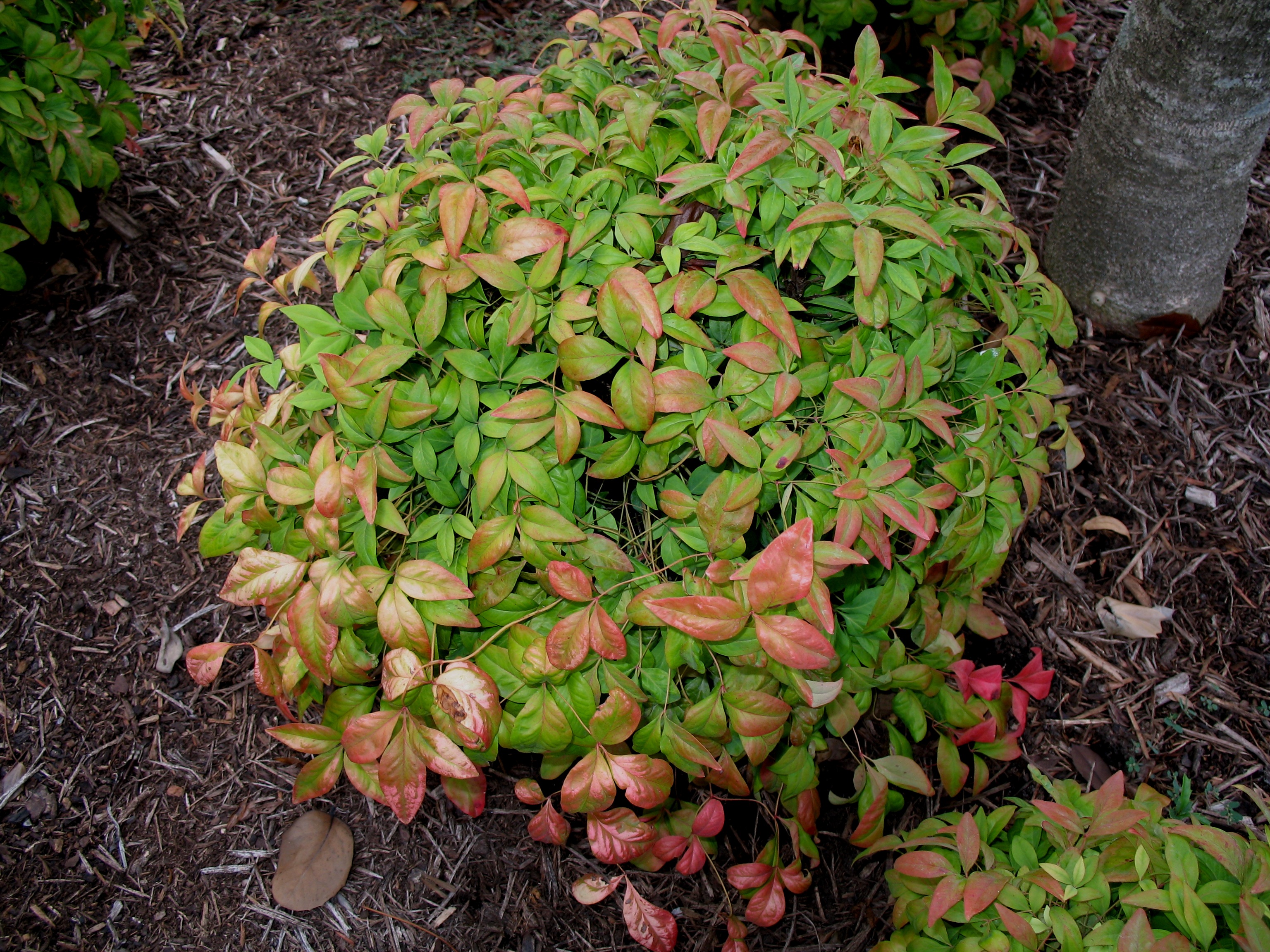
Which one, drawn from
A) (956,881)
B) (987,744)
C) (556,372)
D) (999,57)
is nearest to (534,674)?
(556,372)

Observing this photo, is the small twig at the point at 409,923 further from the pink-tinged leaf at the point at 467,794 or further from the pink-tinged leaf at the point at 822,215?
the pink-tinged leaf at the point at 822,215

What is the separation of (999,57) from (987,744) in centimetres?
258

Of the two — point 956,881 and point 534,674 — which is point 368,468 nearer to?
point 534,674

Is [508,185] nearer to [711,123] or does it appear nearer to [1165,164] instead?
[711,123]

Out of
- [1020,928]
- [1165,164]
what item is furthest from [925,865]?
[1165,164]

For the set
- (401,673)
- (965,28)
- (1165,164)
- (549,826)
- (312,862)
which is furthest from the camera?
(965,28)

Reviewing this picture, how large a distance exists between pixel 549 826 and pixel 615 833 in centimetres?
16

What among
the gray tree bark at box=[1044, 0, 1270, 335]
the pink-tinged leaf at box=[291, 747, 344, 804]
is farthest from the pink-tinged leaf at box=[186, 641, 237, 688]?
the gray tree bark at box=[1044, 0, 1270, 335]

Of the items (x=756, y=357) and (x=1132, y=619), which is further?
(x=1132, y=619)

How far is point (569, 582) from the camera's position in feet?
4.65

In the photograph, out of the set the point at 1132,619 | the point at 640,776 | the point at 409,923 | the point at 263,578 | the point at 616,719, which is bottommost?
the point at 409,923

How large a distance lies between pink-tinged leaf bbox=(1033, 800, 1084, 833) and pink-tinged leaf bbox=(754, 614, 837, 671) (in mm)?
613

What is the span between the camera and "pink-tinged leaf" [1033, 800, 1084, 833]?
154cm

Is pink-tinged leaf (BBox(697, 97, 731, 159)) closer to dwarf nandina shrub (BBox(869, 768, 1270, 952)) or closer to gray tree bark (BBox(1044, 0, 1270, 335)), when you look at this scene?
dwarf nandina shrub (BBox(869, 768, 1270, 952))
